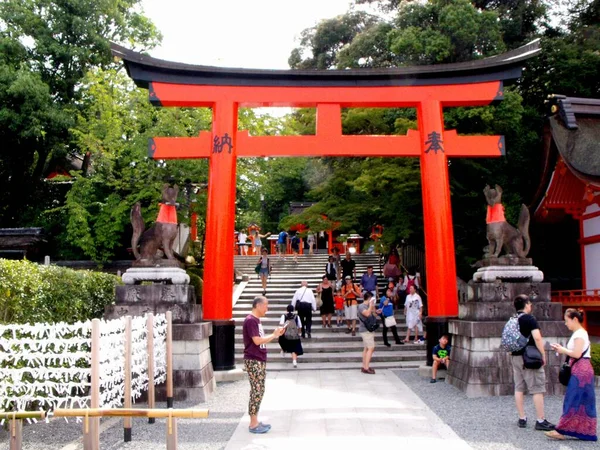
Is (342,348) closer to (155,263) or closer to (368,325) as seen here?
(368,325)

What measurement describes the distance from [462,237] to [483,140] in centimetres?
665

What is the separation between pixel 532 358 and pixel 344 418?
2.43 m

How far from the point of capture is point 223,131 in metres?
11.6

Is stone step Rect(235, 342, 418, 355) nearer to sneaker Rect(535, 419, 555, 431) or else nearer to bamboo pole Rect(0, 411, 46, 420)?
sneaker Rect(535, 419, 555, 431)

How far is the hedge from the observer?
7.19 meters

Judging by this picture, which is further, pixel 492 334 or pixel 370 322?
pixel 370 322

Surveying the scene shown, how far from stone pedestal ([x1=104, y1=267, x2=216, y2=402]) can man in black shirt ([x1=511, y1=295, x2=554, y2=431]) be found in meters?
4.52

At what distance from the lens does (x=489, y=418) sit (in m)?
7.54

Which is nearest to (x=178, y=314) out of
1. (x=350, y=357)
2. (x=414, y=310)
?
(x=350, y=357)

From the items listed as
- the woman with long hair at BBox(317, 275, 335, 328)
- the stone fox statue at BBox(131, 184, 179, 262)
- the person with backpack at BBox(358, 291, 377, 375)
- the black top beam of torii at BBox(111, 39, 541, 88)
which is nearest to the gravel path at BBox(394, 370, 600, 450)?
the person with backpack at BBox(358, 291, 377, 375)

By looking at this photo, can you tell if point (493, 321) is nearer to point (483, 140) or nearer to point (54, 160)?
point (483, 140)

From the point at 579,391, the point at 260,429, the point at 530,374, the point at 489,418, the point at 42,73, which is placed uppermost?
the point at 42,73

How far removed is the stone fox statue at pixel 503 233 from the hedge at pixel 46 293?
22.1ft

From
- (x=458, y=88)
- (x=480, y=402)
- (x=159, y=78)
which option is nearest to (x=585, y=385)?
(x=480, y=402)
